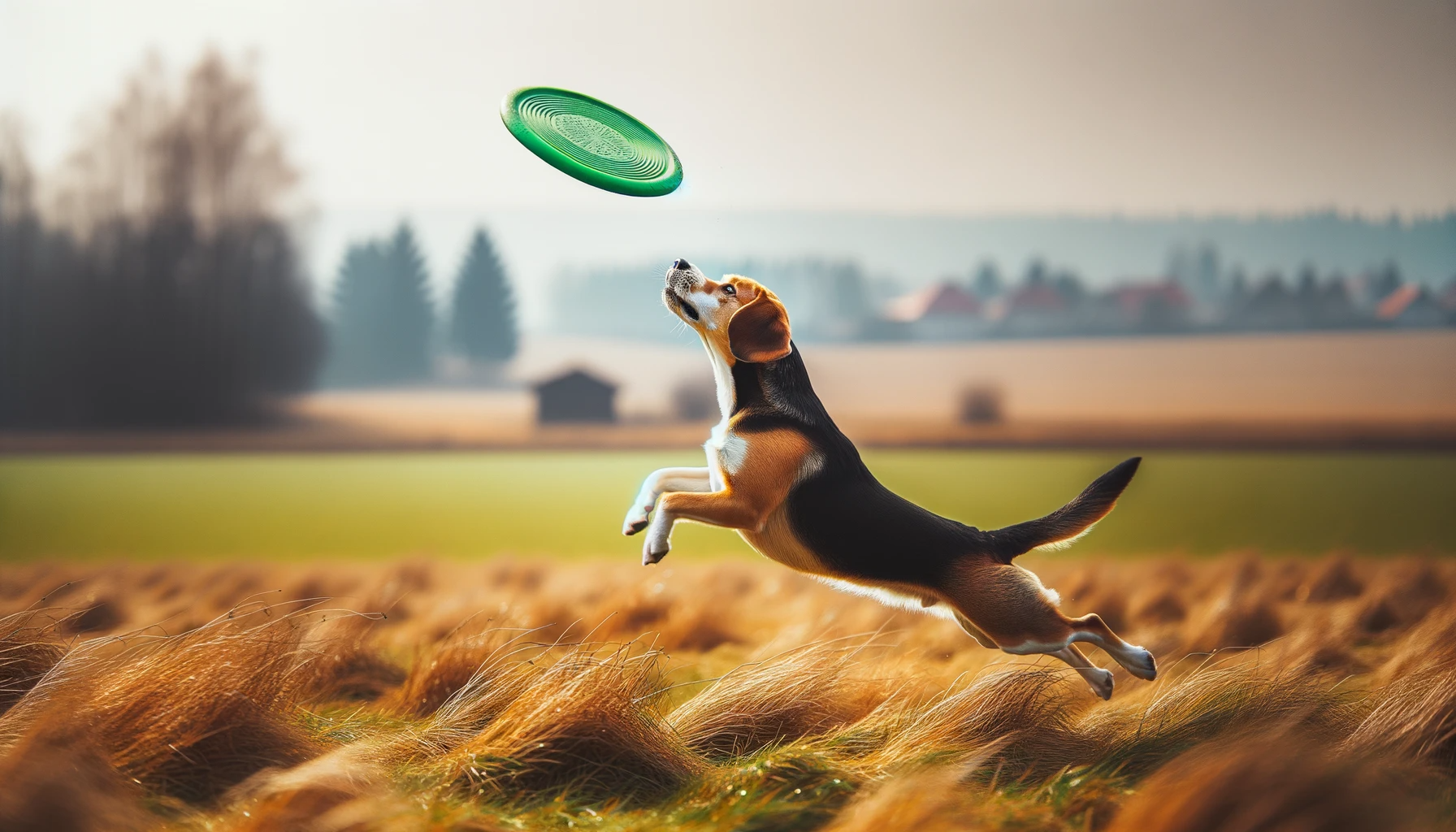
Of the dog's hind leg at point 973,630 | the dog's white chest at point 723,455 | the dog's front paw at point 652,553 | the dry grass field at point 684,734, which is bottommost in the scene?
the dry grass field at point 684,734

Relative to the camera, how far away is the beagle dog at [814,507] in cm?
369

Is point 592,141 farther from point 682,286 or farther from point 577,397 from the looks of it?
point 577,397

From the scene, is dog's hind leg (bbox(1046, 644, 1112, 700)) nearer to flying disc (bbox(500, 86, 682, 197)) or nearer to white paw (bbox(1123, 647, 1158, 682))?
white paw (bbox(1123, 647, 1158, 682))

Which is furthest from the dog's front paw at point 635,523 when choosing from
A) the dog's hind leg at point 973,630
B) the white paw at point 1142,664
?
the white paw at point 1142,664

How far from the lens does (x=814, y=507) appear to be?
146 inches

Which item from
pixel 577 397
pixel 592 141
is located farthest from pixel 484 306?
pixel 592 141

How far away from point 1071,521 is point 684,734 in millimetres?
2016

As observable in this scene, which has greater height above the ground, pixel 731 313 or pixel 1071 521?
pixel 731 313

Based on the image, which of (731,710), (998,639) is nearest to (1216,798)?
(998,639)

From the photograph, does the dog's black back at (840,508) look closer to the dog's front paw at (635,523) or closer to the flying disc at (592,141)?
the dog's front paw at (635,523)

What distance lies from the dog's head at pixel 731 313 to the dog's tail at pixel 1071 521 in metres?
1.16

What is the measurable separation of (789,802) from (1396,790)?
7.64 ft

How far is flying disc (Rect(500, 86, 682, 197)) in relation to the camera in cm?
393

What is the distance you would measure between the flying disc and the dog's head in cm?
47
